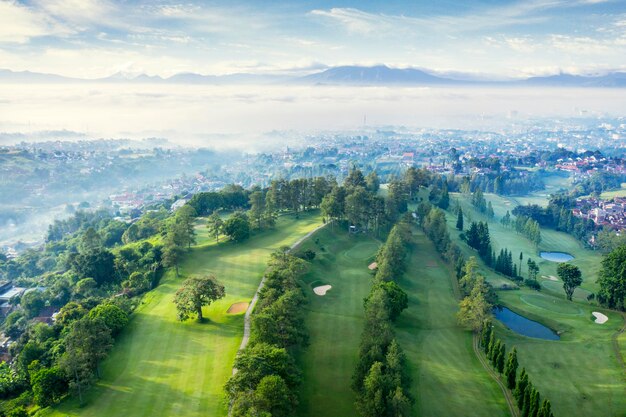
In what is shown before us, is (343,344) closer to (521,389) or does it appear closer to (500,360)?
(500,360)

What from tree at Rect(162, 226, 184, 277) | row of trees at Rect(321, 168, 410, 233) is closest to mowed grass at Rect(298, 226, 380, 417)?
row of trees at Rect(321, 168, 410, 233)

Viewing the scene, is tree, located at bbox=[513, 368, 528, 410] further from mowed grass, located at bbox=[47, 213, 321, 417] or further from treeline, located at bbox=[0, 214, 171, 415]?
treeline, located at bbox=[0, 214, 171, 415]

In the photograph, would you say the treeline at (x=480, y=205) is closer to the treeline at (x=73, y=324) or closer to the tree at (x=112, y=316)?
the treeline at (x=73, y=324)

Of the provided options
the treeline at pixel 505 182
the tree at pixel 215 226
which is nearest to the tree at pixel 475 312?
the tree at pixel 215 226

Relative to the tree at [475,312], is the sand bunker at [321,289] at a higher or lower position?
lower

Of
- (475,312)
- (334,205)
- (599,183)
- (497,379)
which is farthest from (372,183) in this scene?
(599,183)
